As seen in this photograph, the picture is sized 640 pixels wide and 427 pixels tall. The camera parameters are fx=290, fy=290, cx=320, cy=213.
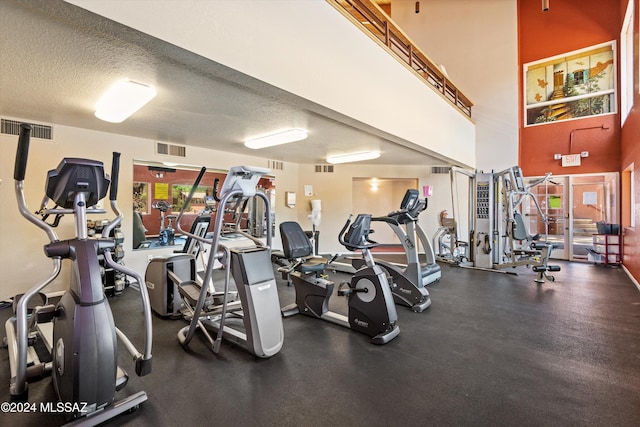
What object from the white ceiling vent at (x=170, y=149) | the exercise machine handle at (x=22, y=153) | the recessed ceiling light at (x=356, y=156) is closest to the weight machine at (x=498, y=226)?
the recessed ceiling light at (x=356, y=156)

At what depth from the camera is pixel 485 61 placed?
8148 mm

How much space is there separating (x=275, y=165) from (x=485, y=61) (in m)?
6.60

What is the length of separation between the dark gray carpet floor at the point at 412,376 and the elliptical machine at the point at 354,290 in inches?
5.3

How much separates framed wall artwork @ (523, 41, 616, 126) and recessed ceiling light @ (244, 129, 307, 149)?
22.2 ft

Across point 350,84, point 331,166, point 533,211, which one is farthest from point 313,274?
point 533,211

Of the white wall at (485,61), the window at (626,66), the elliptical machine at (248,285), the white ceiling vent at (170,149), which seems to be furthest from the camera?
the white wall at (485,61)

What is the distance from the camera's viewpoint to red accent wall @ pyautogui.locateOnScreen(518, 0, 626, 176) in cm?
670

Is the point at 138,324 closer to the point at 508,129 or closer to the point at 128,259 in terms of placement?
the point at 128,259

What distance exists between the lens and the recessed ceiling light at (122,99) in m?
2.84

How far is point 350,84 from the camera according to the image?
3.52 meters

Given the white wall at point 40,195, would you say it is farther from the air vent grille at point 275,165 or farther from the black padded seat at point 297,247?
the black padded seat at point 297,247

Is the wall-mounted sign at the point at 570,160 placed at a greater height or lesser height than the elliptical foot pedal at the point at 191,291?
greater

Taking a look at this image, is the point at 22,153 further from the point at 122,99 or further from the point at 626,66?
the point at 626,66

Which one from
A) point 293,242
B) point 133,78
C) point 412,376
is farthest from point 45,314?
point 412,376
